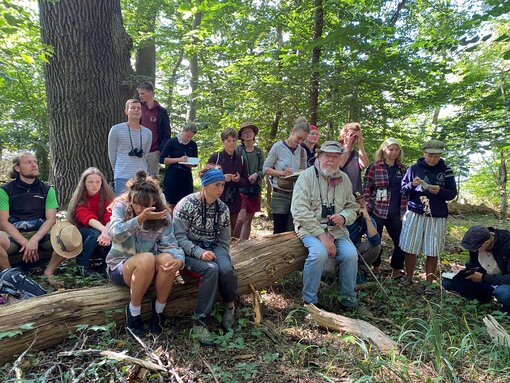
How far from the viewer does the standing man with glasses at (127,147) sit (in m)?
4.86

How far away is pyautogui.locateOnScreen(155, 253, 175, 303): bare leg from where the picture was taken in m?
3.22

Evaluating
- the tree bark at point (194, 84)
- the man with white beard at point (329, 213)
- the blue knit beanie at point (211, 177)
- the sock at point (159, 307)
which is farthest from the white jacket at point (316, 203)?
the tree bark at point (194, 84)

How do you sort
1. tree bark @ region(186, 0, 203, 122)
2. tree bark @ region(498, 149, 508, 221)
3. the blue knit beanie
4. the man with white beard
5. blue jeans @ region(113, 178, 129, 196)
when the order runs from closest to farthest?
1. the blue knit beanie
2. the man with white beard
3. blue jeans @ region(113, 178, 129, 196)
4. tree bark @ region(186, 0, 203, 122)
5. tree bark @ region(498, 149, 508, 221)

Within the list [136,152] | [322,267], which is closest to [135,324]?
[322,267]

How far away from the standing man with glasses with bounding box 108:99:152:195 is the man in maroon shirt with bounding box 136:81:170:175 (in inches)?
18.6

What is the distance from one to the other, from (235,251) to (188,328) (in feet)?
3.58

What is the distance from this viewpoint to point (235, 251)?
4.25 metres

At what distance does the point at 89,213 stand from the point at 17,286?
1.22 meters

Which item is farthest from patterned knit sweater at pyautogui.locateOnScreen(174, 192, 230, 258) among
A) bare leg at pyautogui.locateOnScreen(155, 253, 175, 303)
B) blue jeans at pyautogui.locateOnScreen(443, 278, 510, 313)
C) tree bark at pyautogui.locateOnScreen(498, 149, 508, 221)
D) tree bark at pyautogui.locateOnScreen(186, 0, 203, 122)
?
tree bark at pyautogui.locateOnScreen(498, 149, 508, 221)

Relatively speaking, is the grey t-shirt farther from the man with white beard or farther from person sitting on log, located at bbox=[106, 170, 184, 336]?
the man with white beard

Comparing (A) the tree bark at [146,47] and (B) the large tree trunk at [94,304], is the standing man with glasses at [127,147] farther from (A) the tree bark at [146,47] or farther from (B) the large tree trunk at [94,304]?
(A) the tree bark at [146,47]

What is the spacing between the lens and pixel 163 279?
10.6 feet

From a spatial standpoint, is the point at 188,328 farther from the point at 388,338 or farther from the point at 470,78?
the point at 470,78

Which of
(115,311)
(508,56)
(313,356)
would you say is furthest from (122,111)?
Answer: (508,56)
